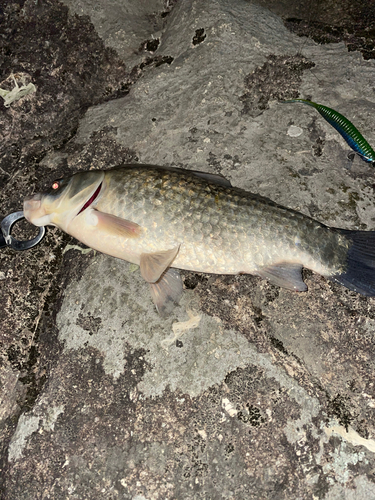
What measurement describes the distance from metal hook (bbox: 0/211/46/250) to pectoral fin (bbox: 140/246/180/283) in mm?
1241

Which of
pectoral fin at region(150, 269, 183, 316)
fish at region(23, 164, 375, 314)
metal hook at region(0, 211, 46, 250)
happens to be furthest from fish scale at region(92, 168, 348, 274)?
metal hook at region(0, 211, 46, 250)

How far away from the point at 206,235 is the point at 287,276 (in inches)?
29.0

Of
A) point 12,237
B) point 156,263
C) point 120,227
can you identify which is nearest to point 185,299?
point 156,263

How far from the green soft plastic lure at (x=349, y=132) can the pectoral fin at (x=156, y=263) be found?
80.5 inches

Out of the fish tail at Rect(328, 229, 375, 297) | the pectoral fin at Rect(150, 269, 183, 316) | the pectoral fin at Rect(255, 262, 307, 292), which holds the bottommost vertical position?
the fish tail at Rect(328, 229, 375, 297)

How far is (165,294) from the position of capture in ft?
10.9

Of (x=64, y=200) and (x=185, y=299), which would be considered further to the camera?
(x=64, y=200)

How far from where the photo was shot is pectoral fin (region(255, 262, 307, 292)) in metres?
3.16

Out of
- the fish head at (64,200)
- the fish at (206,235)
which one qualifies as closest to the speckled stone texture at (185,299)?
the fish at (206,235)

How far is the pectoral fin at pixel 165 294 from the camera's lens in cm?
329

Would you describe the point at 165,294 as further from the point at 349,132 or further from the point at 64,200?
the point at 349,132

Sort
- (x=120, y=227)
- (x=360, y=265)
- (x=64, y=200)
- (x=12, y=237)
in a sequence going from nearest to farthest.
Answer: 1. (x=360, y=265)
2. (x=120, y=227)
3. (x=64, y=200)
4. (x=12, y=237)

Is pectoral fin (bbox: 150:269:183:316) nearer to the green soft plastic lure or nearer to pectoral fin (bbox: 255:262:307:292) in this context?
pectoral fin (bbox: 255:262:307:292)

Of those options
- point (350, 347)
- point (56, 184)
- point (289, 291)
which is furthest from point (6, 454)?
point (350, 347)
